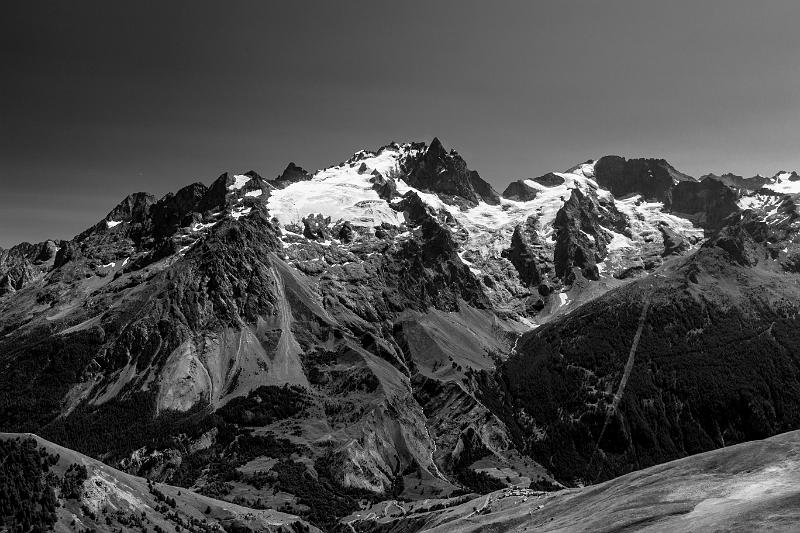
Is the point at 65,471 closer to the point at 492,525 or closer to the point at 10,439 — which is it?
the point at 10,439

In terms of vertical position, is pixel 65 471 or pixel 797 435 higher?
pixel 65 471

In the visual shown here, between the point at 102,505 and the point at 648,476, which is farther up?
the point at 102,505

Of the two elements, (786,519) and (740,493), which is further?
(740,493)

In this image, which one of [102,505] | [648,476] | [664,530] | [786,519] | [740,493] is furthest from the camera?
[102,505]

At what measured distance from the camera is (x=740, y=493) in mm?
128125

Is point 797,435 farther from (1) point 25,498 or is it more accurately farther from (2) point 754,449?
(1) point 25,498

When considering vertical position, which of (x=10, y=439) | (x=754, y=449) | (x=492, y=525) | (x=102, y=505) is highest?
(x=10, y=439)

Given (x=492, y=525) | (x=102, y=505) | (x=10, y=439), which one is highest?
(x=10, y=439)

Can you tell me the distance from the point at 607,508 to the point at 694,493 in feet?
69.5

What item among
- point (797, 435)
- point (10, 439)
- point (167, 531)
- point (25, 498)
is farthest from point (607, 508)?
point (10, 439)

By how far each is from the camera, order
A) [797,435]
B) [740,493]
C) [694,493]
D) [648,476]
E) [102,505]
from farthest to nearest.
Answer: [102,505]
[648,476]
[797,435]
[694,493]
[740,493]

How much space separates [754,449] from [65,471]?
175133mm

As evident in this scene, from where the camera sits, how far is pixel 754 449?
148 metres

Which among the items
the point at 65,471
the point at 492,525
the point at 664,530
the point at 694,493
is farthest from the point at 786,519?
the point at 65,471
